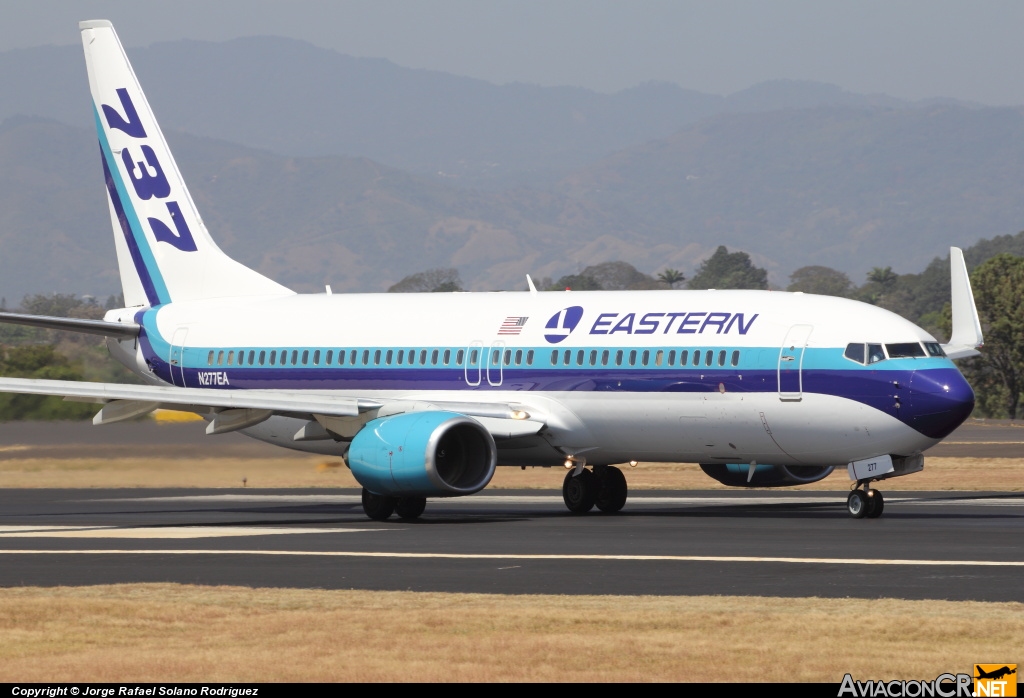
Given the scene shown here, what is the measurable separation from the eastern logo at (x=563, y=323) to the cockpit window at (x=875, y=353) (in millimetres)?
6349

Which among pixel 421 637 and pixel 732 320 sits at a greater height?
pixel 732 320

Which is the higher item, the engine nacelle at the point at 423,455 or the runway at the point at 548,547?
the engine nacelle at the point at 423,455

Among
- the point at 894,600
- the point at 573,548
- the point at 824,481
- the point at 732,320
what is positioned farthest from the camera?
the point at 824,481

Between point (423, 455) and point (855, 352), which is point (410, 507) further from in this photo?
point (855, 352)

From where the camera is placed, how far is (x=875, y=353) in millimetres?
30812

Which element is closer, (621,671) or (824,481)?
(621,671)

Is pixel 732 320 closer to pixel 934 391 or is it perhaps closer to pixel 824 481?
pixel 934 391

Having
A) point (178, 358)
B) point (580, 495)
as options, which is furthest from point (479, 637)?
point (178, 358)

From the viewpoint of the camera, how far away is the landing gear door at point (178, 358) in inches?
1566

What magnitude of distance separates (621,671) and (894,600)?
582 cm

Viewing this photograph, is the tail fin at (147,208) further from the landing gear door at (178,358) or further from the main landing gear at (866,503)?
the main landing gear at (866,503)

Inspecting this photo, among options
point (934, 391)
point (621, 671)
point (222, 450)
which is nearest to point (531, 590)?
point (621, 671)

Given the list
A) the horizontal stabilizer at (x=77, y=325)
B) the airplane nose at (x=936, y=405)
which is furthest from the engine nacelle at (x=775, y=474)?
the horizontal stabilizer at (x=77, y=325)

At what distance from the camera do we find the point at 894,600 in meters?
19.2
